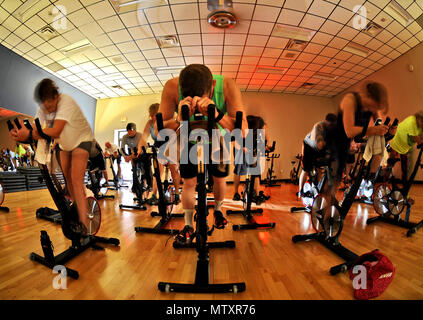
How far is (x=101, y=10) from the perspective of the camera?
1762 mm

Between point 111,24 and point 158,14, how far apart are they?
1.13 metres

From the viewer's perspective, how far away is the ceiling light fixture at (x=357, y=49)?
3.77ft

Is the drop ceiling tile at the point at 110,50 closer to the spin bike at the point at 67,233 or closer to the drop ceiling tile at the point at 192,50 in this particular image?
the drop ceiling tile at the point at 192,50

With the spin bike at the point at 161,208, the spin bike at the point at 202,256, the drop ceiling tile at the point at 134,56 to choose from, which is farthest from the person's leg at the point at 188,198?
the drop ceiling tile at the point at 134,56

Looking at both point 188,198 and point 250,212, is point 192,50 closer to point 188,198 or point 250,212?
point 188,198

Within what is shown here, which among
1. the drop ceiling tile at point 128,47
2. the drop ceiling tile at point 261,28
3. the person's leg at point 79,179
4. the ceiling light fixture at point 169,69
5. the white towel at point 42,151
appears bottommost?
the person's leg at point 79,179

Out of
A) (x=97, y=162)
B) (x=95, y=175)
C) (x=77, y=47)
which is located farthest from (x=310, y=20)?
(x=95, y=175)

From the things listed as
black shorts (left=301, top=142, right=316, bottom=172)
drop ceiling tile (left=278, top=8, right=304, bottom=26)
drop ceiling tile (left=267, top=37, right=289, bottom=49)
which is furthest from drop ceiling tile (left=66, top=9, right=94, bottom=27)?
black shorts (left=301, top=142, right=316, bottom=172)

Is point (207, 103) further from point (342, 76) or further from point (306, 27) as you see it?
point (306, 27)

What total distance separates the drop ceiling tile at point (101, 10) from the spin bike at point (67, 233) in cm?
148

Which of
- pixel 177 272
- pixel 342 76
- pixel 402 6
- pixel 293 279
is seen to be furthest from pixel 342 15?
pixel 177 272

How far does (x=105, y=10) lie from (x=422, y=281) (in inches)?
143

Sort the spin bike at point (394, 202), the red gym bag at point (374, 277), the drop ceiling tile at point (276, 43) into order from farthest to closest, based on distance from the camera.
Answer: the drop ceiling tile at point (276, 43)
the spin bike at point (394, 202)
the red gym bag at point (374, 277)

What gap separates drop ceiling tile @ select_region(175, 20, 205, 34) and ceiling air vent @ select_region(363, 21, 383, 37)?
1.43 meters
